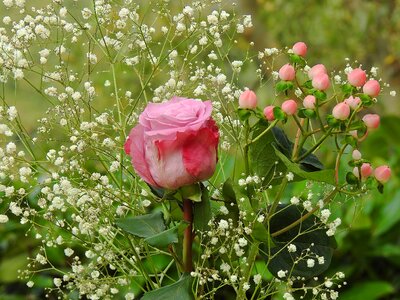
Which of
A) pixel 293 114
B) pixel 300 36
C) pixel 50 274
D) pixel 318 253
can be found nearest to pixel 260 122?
pixel 293 114

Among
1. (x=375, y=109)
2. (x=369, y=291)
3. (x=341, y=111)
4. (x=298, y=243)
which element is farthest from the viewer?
(x=375, y=109)

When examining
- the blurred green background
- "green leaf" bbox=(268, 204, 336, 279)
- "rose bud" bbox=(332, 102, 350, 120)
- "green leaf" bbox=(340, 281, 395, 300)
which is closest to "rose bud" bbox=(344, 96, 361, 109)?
"rose bud" bbox=(332, 102, 350, 120)

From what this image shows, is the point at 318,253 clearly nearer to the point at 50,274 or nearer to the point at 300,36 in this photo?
the point at 50,274

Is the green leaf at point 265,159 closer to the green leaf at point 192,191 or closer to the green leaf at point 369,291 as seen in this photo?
the green leaf at point 192,191

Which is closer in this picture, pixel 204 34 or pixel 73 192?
pixel 73 192

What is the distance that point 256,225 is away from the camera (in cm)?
68

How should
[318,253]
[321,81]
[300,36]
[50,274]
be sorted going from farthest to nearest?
[300,36], [50,274], [318,253], [321,81]

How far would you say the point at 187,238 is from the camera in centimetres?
73

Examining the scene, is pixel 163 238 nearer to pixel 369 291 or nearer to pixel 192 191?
pixel 192 191

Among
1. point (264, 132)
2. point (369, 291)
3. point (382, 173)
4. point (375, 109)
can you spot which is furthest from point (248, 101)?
point (375, 109)

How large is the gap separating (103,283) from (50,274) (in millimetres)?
889

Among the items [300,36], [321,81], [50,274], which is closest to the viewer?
[321,81]

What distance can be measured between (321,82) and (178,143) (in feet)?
0.41

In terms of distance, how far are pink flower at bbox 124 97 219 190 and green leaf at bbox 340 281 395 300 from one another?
34.6 inches
